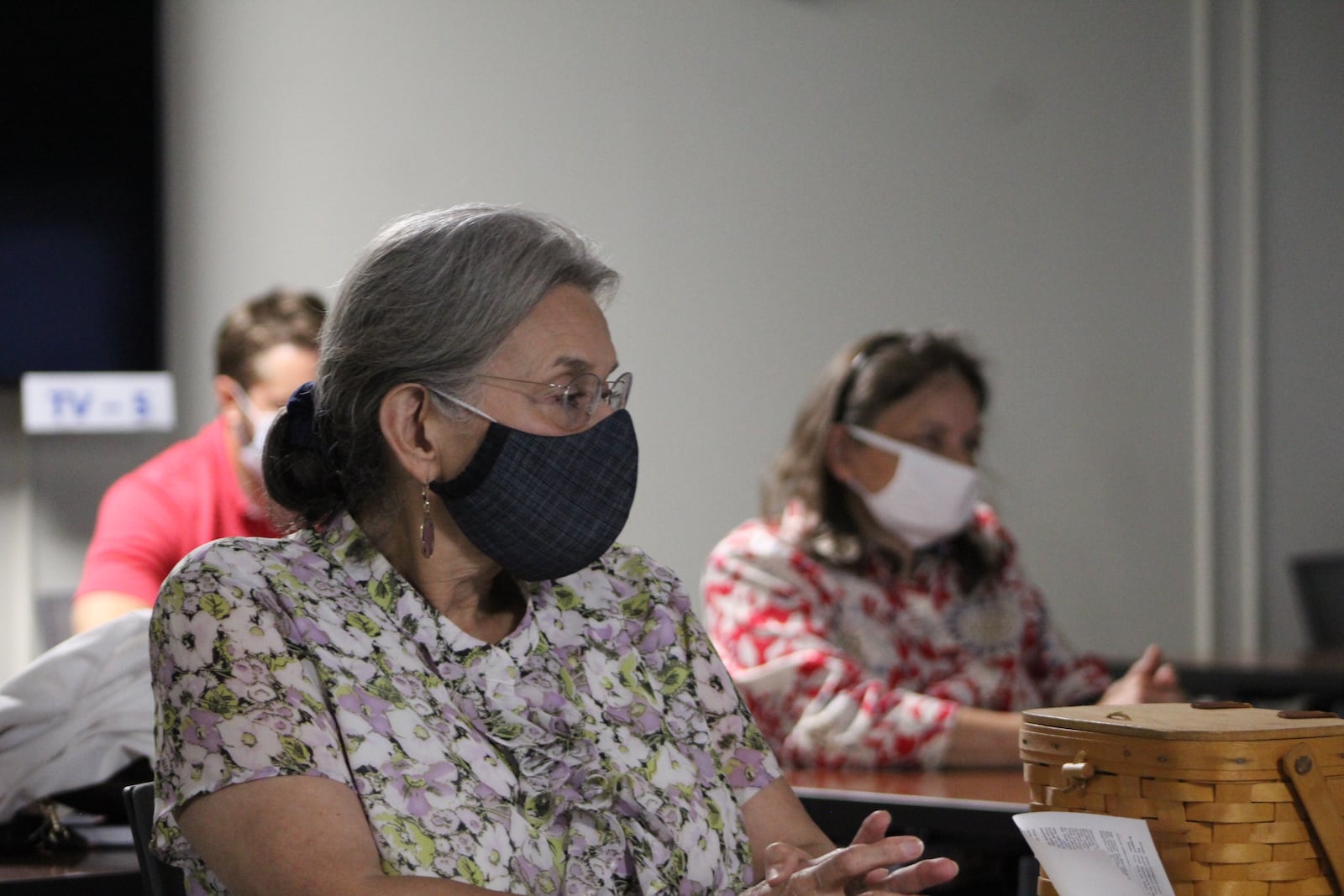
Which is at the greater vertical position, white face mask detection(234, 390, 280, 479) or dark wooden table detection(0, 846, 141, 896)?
white face mask detection(234, 390, 280, 479)

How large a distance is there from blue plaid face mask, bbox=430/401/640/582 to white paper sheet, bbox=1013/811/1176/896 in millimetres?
515

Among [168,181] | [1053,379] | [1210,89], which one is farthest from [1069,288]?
[168,181]

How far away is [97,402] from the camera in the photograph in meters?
3.11

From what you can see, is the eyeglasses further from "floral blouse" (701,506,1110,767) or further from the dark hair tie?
"floral blouse" (701,506,1110,767)

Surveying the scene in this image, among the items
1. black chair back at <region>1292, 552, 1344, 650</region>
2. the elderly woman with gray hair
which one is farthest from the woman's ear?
black chair back at <region>1292, 552, 1344, 650</region>

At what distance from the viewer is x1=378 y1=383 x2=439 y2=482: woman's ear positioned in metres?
1.54

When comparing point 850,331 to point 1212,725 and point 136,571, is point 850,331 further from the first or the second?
point 1212,725

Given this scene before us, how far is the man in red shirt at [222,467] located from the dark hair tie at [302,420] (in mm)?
1350

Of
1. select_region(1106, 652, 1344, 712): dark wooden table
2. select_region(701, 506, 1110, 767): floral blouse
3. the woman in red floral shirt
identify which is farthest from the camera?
select_region(1106, 652, 1344, 712): dark wooden table

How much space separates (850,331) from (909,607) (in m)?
1.54

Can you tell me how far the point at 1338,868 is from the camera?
49.8 inches

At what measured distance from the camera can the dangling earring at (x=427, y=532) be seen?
1.54 meters

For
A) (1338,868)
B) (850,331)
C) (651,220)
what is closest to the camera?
(1338,868)

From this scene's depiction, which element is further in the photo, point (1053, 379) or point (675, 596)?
point (1053, 379)
